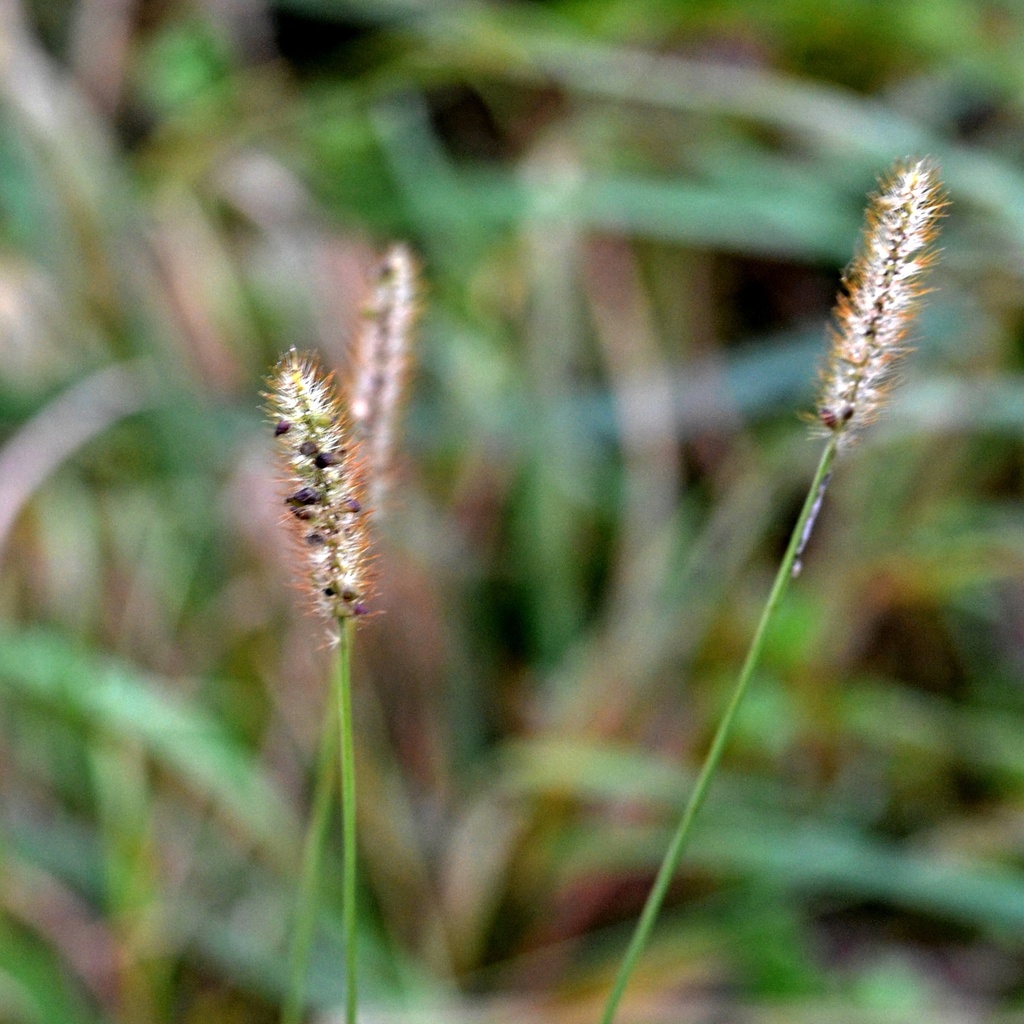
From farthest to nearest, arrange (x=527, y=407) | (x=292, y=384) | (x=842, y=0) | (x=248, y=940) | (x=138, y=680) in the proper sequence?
(x=842, y=0) → (x=527, y=407) → (x=138, y=680) → (x=248, y=940) → (x=292, y=384)

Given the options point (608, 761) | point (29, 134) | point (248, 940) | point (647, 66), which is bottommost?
point (248, 940)

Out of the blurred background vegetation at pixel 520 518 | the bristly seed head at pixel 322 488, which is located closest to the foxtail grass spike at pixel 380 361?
the bristly seed head at pixel 322 488

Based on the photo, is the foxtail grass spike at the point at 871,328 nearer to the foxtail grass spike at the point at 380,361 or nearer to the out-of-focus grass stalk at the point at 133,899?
the foxtail grass spike at the point at 380,361

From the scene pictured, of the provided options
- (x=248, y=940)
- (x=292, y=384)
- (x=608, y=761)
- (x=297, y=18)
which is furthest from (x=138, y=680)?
(x=297, y=18)

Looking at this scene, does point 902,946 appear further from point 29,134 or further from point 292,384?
point 29,134

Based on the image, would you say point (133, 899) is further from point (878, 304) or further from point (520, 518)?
point (878, 304)

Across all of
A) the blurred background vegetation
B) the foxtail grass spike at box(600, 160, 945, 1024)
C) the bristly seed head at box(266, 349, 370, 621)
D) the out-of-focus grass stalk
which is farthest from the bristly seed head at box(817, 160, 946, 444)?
the out-of-focus grass stalk
